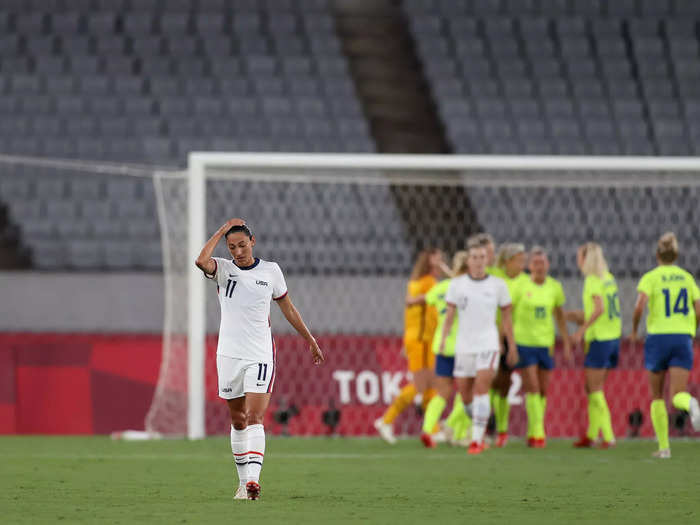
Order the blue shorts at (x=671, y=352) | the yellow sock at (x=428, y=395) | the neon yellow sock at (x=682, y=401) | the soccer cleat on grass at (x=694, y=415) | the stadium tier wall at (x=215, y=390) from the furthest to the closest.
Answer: the stadium tier wall at (x=215, y=390) < the yellow sock at (x=428, y=395) < the blue shorts at (x=671, y=352) < the neon yellow sock at (x=682, y=401) < the soccer cleat on grass at (x=694, y=415)

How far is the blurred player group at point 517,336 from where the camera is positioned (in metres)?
10.7

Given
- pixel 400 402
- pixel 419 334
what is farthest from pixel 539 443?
pixel 419 334

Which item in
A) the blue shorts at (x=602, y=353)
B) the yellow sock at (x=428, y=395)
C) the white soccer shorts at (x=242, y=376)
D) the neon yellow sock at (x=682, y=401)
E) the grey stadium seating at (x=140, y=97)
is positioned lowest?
the white soccer shorts at (x=242, y=376)

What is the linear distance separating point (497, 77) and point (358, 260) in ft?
17.4

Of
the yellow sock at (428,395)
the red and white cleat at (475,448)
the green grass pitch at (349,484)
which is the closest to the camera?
the green grass pitch at (349,484)

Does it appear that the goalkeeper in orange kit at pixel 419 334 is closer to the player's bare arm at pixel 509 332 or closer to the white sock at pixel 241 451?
the player's bare arm at pixel 509 332

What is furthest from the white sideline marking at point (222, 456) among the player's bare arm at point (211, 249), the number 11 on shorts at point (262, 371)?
the player's bare arm at point (211, 249)

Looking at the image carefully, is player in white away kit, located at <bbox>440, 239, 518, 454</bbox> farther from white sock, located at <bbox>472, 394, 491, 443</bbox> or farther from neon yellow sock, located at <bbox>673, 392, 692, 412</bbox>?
neon yellow sock, located at <bbox>673, 392, 692, 412</bbox>

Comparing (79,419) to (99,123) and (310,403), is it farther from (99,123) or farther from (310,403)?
(99,123)

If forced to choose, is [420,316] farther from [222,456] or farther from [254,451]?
[254,451]

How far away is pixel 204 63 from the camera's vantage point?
2011cm

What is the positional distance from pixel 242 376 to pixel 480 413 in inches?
159

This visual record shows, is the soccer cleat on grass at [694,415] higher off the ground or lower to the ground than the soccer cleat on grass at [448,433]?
lower

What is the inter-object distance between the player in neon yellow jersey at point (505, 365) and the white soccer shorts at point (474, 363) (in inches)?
29.6
